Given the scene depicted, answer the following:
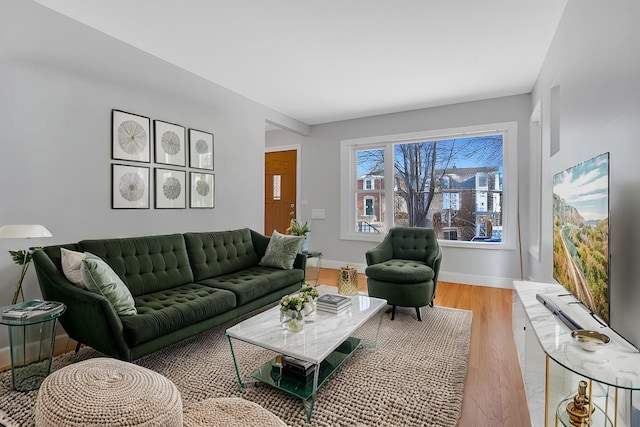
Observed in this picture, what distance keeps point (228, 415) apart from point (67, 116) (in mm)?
2670

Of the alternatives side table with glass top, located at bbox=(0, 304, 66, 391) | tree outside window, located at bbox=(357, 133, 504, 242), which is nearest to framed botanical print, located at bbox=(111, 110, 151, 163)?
side table with glass top, located at bbox=(0, 304, 66, 391)

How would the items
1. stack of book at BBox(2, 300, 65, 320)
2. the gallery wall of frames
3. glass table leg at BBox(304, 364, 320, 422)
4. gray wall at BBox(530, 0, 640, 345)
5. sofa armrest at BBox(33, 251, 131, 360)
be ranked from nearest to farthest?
1. gray wall at BBox(530, 0, 640, 345)
2. glass table leg at BBox(304, 364, 320, 422)
3. stack of book at BBox(2, 300, 65, 320)
4. sofa armrest at BBox(33, 251, 131, 360)
5. the gallery wall of frames

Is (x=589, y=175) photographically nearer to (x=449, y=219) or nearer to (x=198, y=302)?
(x=198, y=302)

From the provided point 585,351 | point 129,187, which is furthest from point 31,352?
point 585,351

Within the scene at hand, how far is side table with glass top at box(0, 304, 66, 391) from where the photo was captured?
198 centimetres

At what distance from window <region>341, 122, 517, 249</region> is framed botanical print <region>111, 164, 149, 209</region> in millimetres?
3226

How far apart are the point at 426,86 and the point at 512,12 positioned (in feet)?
4.95

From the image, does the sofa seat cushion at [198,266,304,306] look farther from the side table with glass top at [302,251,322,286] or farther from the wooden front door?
the wooden front door

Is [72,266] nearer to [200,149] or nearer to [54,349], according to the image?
[54,349]

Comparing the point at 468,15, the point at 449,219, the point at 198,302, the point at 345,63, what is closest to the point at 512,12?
the point at 468,15

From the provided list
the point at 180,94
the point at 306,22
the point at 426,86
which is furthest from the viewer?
the point at 426,86

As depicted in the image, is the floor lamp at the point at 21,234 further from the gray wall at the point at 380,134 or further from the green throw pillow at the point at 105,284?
the gray wall at the point at 380,134

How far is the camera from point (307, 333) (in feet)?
6.63

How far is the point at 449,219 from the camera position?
4852mm
